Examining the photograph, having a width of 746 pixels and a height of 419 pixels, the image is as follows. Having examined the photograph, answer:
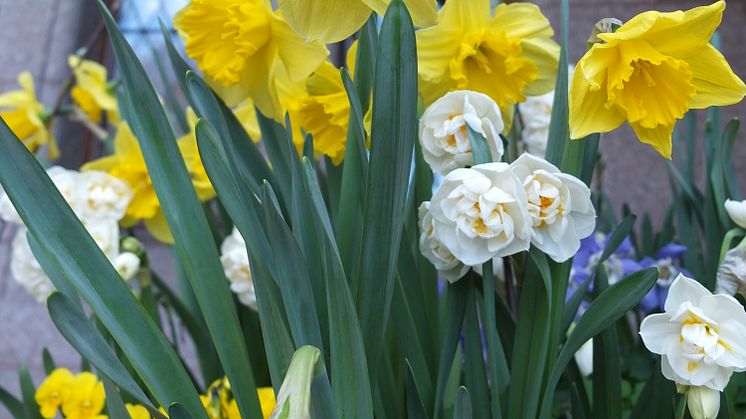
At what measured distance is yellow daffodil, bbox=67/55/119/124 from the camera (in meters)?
1.00

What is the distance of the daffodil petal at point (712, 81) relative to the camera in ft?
1.35

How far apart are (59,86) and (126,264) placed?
155 cm

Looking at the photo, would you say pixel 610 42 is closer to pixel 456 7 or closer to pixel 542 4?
pixel 456 7

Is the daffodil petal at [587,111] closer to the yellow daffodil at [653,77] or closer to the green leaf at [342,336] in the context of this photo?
the yellow daffodil at [653,77]

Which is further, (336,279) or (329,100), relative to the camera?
(329,100)

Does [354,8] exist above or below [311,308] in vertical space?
above

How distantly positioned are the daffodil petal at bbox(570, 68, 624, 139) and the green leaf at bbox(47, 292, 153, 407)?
30cm

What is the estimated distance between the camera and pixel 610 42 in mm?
390

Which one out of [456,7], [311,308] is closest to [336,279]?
[311,308]

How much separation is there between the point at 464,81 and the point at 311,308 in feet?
0.67

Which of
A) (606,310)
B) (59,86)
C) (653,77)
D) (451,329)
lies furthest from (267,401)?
(59,86)

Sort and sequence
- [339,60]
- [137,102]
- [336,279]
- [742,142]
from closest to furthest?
[336,279], [137,102], [742,142], [339,60]

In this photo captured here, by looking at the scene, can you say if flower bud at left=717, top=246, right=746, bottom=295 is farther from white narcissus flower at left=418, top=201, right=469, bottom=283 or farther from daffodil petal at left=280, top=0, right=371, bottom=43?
daffodil petal at left=280, top=0, right=371, bottom=43

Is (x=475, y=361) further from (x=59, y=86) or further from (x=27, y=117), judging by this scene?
(x=59, y=86)
